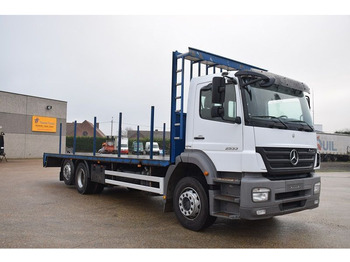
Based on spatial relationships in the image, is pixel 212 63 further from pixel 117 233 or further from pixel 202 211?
pixel 117 233

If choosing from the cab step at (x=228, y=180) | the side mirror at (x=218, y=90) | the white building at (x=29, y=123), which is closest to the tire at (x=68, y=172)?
the cab step at (x=228, y=180)

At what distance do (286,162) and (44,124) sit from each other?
28.8m

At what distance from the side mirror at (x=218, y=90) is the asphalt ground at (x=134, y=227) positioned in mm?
2267

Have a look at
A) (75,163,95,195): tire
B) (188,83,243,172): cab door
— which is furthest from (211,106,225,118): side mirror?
(75,163,95,195): tire

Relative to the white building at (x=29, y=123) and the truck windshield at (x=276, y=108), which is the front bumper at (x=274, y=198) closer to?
the truck windshield at (x=276, y=108)

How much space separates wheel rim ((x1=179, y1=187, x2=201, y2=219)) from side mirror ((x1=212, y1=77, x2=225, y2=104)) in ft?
5.42

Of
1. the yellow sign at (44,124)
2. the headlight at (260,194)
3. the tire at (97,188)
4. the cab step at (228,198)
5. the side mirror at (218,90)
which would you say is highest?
the yellow sign at (44,124)

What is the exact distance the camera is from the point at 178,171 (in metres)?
6.13

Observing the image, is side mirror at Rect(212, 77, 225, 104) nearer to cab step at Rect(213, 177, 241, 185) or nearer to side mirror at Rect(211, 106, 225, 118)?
side mirror at Rect(211, 106, 225, 118)

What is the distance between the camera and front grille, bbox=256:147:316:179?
495cm

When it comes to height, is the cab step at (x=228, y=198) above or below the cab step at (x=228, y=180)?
below

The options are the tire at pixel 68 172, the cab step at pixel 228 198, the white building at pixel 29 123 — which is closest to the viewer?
the cab step at pixel 228 198

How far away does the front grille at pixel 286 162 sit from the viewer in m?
4.95

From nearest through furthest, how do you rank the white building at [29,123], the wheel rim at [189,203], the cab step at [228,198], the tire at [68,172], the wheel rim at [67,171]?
the cab step at [228,198] < the wheel rim at [189,203] < the tire at [68,172] < the wheel rim at [67,171] < the white building at [29,123]
